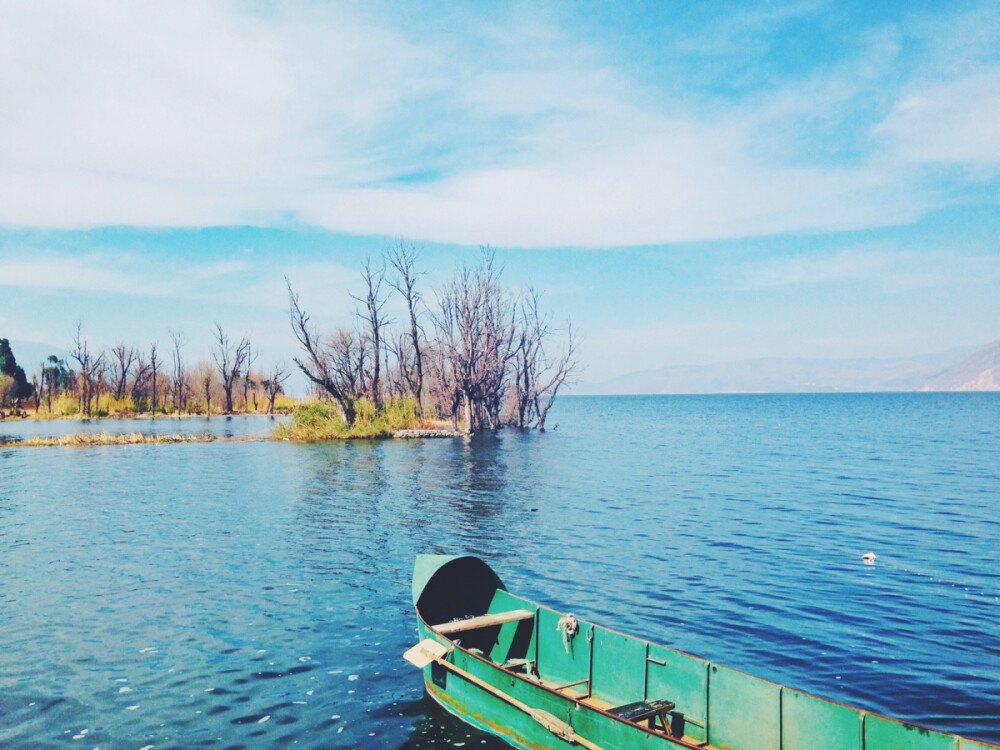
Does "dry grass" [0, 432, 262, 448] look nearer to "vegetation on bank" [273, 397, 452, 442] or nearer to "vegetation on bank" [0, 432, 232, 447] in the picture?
"vegetation on bank" [0, 432, 232, 447]

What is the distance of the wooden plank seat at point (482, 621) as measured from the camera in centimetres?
1108

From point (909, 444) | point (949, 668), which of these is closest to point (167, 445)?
point (949, 668)

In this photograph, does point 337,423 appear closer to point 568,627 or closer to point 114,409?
point 568,627

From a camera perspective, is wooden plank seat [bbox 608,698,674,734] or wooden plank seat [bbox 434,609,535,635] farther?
wooden plank seat [bbox 434,609,535,635]

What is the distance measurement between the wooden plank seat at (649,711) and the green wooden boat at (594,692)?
0.05 ft

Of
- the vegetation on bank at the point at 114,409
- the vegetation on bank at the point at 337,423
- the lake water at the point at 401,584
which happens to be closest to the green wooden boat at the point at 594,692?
the lake water at the point at 401,584

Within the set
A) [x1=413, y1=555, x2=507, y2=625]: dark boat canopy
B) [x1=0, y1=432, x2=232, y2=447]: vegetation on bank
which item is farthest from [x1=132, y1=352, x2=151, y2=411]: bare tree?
[x1=413, y1=555, x2=507, y2=625]: dark boat canopy

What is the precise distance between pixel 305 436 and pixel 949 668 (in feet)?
153

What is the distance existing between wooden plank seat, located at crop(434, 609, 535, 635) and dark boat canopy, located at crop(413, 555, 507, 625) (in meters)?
0.89

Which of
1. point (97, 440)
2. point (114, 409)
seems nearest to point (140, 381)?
point (114, 409)

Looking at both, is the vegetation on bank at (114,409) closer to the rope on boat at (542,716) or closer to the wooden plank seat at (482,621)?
the wooden plank seat at (482,621)

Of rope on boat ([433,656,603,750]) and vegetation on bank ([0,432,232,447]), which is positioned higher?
vegetation on bank ([0,432,232,447])

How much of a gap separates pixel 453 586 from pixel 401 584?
472 centimetres

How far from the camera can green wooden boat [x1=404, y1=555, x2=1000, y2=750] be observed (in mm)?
7430
